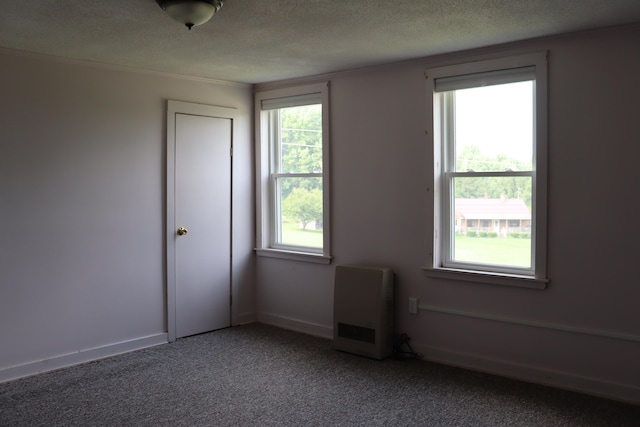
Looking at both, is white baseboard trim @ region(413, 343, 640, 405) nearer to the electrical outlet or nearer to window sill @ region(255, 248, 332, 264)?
the electrical outlet

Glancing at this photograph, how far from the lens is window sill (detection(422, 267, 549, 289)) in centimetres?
366

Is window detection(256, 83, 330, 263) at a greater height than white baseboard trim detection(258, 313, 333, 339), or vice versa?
window detection(256, 83, 330, 263)

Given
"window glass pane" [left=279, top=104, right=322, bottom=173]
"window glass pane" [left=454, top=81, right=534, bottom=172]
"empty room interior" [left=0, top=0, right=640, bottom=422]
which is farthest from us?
"window glass pane" [left=279, top=104, right=322, bottom=173]

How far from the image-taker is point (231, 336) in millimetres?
4871

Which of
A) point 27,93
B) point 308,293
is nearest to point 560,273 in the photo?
point 308,293

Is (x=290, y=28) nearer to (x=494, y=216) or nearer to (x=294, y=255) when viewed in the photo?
(x=494, y=216)

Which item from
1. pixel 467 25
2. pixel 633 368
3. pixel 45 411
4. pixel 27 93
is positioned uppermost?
pixel 467 25

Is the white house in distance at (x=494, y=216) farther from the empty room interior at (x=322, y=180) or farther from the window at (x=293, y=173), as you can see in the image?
the window at (x=293, y=173)

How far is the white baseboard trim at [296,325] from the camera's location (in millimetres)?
4855

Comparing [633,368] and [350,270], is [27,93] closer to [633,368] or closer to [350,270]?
[350,270]

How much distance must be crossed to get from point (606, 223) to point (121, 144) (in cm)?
367

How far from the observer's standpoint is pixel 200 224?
495cm

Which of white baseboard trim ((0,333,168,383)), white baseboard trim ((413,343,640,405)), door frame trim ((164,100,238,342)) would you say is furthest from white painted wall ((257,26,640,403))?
white baseboard trim ((0,333,168,383))

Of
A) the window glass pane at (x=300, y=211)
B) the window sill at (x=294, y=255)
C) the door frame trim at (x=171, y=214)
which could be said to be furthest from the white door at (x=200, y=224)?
the window glass pane at (x=300, y=211)
